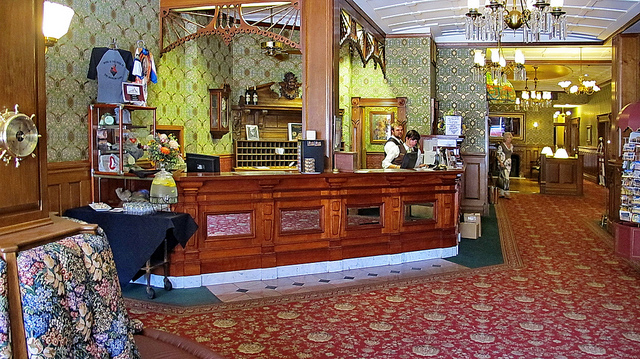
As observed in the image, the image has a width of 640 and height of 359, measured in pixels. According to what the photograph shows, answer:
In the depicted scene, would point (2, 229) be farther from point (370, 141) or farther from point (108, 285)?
point (370, 141)

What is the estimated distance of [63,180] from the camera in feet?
20.1

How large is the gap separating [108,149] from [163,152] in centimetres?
83

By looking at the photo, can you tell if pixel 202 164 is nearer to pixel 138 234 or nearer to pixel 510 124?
pixel 138 234

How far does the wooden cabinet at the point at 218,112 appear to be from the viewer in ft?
32.3

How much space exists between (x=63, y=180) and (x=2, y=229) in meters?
4.40

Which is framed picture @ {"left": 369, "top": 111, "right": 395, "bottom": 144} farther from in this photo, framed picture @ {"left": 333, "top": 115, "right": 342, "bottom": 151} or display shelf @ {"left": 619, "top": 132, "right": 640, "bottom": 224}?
display shelf @ {"left": 619, "top": 132, "right": 640, "bottom": 224}

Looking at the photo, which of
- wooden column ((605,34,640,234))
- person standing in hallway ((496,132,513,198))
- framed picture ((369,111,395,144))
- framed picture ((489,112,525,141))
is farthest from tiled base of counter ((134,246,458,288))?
framed picture ((489,112,525,141))

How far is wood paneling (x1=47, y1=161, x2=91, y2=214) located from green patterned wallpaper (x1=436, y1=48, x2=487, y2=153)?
25.3 ft

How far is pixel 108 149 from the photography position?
6.60m

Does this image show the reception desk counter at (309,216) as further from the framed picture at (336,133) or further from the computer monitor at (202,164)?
the framed picture at (336,133)

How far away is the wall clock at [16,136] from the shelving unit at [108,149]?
423 centimetres

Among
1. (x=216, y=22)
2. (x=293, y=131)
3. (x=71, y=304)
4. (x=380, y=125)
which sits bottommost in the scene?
(x=71, y=304)

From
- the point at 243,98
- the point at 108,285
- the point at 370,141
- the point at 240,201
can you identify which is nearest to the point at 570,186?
the point at 370,141

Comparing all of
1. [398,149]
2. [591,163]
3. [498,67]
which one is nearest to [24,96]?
[398,149]
